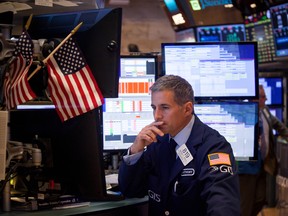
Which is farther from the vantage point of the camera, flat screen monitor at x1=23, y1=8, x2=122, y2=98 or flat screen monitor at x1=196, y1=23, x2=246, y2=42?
flat screen monitor at x1=196, y1=23, x2=246, y2=42

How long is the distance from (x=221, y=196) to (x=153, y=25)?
709 cm

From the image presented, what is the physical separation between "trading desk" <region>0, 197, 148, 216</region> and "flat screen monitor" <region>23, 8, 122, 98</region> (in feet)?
1.80

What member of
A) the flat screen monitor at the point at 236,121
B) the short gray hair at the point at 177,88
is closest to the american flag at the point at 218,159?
the short gray hair at the point at 177,88

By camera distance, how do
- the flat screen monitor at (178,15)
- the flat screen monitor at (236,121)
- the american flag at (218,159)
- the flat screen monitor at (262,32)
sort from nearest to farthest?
the american flag at (218,159) < the flat screen monitor at (236,121) < the flat screen monitor at (178,15) < the flat screen monitor at (262,32)

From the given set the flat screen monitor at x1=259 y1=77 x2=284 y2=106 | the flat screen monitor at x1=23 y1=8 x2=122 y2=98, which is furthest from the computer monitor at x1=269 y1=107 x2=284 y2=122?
the flat screen monitor at x1=23 y1=8 x2=122 y2=98

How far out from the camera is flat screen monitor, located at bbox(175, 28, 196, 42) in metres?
6.12

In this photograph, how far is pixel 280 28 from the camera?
5.61 meters

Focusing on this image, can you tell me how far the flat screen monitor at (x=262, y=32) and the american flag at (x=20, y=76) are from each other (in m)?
4.09

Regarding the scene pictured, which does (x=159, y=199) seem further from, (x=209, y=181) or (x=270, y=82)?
(x=270, y=82)

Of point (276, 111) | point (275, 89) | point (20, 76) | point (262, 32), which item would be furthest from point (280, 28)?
point (20, 76)

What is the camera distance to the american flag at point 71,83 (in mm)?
2424

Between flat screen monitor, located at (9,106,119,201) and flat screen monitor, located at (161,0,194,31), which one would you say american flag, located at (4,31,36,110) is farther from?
flat screen monitor, located at (161,0,194,31)

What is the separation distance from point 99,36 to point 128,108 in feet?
3.23

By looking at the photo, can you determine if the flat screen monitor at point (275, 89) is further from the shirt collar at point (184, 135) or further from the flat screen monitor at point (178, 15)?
the shirt collar at point (184, 135)
